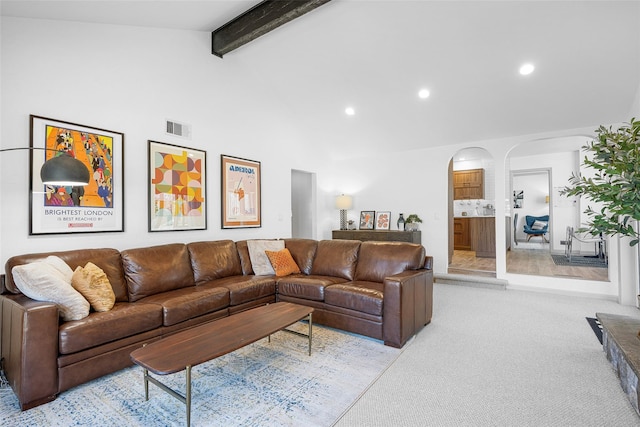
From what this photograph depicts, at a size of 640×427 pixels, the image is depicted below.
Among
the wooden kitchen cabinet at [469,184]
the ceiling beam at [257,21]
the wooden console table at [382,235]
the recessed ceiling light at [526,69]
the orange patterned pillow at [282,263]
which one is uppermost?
the ceiling beam at [257,21]

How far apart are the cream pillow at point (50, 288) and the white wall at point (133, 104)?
2.52ft

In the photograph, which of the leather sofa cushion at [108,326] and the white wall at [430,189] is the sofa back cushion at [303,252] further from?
the white wall at [430,189]

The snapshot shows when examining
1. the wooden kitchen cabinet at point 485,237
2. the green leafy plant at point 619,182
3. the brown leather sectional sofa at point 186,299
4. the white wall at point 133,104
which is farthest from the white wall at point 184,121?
the green leafy plant at point 619,182

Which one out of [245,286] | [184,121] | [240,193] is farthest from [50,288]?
[240,193]

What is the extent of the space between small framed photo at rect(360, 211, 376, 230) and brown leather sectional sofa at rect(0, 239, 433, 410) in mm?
2352

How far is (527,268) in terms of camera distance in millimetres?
5773

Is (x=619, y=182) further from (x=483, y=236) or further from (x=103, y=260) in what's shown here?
(x=483, y=236)

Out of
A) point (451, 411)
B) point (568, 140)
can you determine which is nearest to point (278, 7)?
point (451, 411)

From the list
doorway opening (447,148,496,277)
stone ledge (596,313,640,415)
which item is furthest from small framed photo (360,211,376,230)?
stone ledge (596,313,640,415)

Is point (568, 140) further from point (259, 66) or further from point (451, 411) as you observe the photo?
point (451, 411)

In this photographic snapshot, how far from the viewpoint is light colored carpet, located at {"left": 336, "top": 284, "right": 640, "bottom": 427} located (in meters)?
1.82

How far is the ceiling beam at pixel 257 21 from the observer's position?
325 centimetres

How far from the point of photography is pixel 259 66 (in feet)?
15.3

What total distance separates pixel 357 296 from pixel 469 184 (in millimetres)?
6752
